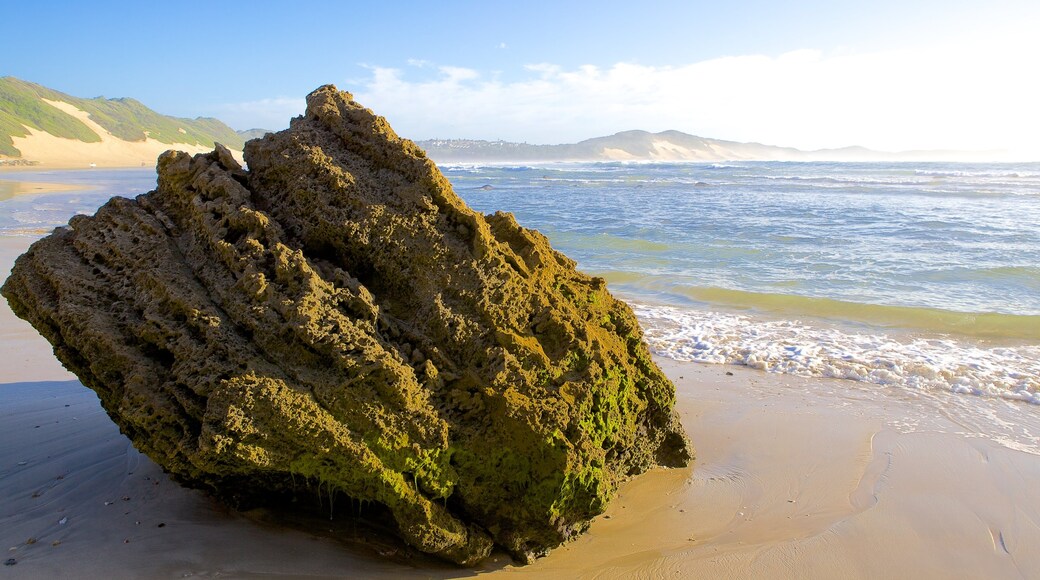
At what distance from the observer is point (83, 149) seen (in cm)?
5331

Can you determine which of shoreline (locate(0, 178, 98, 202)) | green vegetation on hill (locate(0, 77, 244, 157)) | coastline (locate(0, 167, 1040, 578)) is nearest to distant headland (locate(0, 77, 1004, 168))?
green vegetation on hill (locate(0, 77, 244, 157))

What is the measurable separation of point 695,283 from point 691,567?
7354mm

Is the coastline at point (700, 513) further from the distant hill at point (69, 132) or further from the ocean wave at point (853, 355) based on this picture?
the distant hill at point (69, 132)

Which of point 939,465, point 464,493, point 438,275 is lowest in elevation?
point 939,465

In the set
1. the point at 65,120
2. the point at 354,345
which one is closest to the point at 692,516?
the point at 354,345

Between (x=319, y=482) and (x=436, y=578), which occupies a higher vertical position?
(x=319, y=482)

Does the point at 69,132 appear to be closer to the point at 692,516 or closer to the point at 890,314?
the point at 890,314

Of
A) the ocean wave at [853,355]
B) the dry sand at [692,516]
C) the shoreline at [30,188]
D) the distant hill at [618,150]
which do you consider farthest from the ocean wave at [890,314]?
the distant hill at [618,150]

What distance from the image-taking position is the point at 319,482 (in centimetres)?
284

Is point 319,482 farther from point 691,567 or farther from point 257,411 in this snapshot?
point 691,567

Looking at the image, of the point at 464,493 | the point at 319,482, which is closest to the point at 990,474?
the point at 464,493

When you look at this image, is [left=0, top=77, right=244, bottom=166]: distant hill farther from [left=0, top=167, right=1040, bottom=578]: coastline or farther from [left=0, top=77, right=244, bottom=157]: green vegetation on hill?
[left=0, top=167, right=1040, bottom=578]: coastline

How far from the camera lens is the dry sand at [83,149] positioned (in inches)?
1873

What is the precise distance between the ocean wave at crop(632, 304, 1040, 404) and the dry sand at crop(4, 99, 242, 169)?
159 ft
